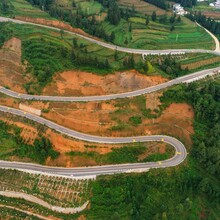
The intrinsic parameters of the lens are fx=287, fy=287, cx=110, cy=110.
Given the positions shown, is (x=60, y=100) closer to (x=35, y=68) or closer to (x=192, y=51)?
(x=35, y=68)

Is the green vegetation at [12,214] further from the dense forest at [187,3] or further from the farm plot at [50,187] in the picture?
the dense forest at [187,3]

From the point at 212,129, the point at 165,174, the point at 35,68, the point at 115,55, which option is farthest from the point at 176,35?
the point at 165,174

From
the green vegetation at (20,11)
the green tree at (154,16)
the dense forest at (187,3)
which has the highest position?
the dense forest at (187,3)

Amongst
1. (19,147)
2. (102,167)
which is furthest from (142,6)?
(19,147)

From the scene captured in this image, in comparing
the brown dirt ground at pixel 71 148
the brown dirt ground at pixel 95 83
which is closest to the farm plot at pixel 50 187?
the brown dirt ground at pixel 71 148

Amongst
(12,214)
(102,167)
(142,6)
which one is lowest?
(12,214)

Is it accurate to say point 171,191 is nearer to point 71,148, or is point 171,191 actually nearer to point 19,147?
point 71,148
